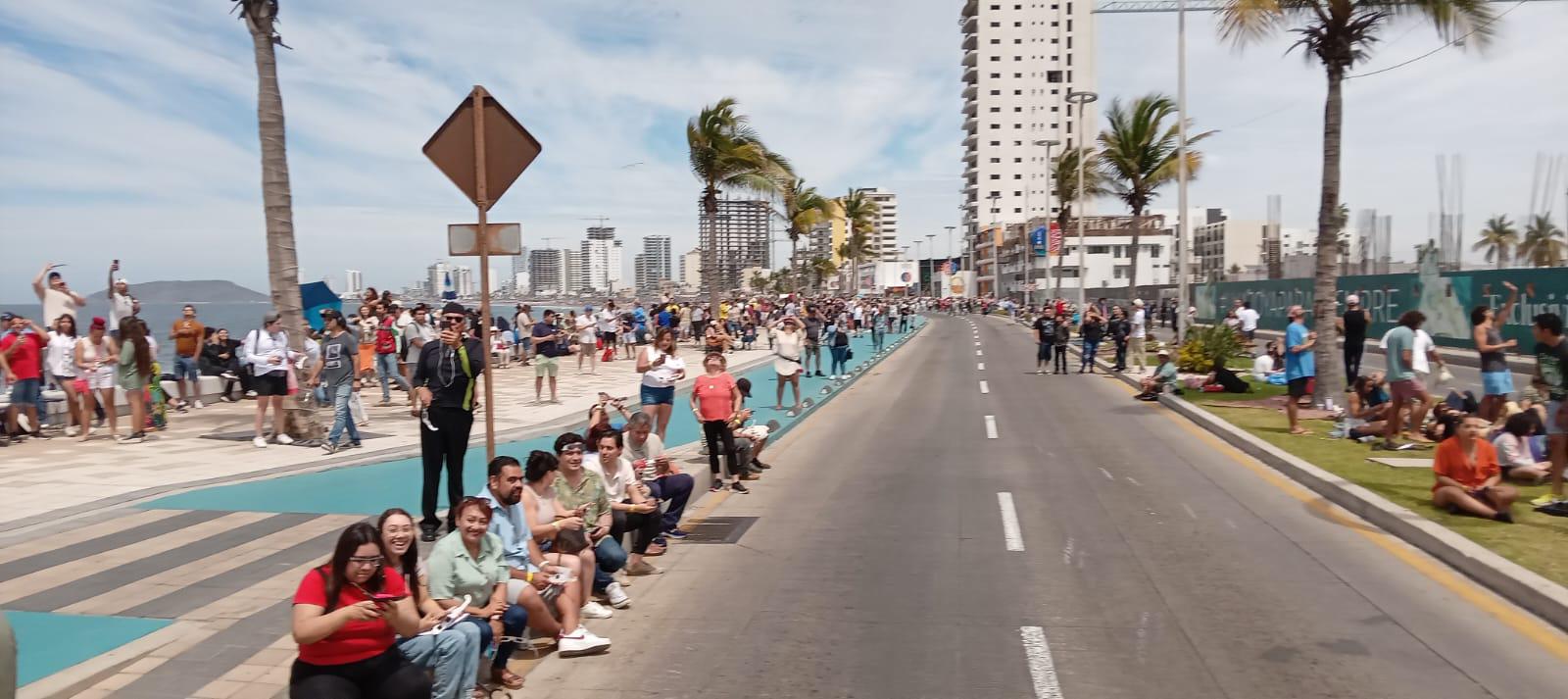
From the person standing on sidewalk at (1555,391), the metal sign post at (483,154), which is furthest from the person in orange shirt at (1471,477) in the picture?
the metal sign post at (483,154)

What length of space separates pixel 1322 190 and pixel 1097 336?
9818 mm

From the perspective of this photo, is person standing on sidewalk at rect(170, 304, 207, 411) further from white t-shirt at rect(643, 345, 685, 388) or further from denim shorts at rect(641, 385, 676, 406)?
white t-shirt at rect(643, 345, 685, 388)

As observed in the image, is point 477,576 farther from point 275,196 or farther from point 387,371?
point 387,371

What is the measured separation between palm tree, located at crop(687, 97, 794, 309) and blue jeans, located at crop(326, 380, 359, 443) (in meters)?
20.3

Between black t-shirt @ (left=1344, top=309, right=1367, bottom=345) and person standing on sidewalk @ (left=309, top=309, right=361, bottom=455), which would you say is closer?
person standing on sidewalk @ (left=309, top=309, right=361, bottom=455)

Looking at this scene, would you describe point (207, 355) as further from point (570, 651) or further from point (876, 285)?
point (876, 285)

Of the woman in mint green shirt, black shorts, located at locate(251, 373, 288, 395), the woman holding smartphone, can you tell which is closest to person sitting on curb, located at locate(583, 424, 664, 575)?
the woman in mint green shirt

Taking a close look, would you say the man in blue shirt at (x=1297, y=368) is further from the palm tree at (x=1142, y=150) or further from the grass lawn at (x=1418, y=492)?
the palm tree at (x=1142, y=150)

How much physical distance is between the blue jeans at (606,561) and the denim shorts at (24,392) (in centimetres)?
1123

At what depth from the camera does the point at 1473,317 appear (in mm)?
11117

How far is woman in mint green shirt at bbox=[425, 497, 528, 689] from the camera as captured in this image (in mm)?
5223

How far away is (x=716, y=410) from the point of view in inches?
432

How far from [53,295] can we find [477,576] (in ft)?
43.1

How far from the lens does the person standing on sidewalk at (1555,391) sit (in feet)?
29.3
